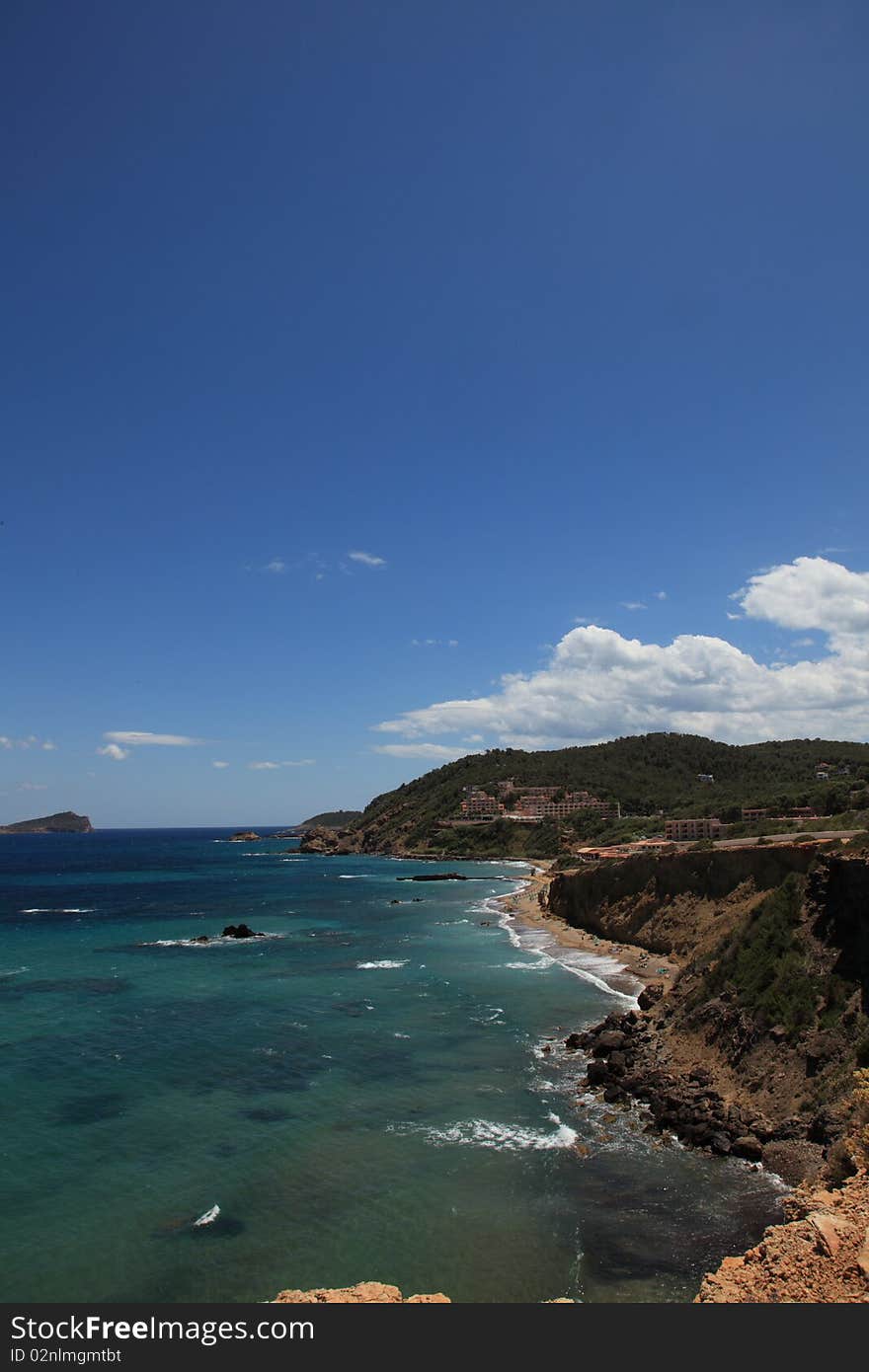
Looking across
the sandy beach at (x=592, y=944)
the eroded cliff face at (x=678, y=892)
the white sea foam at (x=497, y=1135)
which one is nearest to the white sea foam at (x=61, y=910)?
the sandy beach at (x=592, y=944)

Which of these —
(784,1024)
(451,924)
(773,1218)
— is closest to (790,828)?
(451,924)

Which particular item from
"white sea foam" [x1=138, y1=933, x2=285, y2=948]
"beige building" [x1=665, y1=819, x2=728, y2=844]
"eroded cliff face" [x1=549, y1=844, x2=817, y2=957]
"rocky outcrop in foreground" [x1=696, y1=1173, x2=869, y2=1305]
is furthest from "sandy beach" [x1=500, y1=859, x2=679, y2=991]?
"rocky outcrop in foreground" [x1=696, y1=1173, x2=869, y2=1305]

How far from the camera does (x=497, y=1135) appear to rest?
1003 inches

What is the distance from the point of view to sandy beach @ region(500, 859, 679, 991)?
4894 centimetres

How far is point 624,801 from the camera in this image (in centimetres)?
17962

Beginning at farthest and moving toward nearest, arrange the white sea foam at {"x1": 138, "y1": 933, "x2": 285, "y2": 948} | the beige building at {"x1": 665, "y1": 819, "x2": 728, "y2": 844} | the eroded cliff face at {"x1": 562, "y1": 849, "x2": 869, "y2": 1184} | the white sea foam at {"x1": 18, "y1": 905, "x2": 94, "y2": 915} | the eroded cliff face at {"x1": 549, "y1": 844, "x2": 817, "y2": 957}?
the beige building at {"x1": 665, "y1": 819, "x2": 728, "y2": 844} → the white sea foam at {"x1": 18, "y1": 905, "x2": 94, "y2": 915} → the white sea foam at {"x1": 138, "y1": 933, "x2": 285, "y2": 948} → the eroded cliff face at {"x1": 549, "y1": 844, "x2": 817, "y2": 957} → the eroded cliff face at {"x1": 562, "y1": 849, "x2": 869, "y2": 1184}

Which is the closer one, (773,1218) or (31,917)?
(773,1218)

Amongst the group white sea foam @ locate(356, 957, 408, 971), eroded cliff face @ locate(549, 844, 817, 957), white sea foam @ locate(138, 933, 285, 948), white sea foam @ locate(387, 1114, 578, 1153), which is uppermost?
eroded cliff face @ locate(549, 844, 817, 957)

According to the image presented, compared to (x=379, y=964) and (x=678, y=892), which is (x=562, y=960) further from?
(x=379, y=964)

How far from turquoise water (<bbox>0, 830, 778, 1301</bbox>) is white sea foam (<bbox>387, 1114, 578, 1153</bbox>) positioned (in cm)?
10

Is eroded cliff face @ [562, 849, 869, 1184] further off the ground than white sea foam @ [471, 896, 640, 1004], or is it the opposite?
eroded cliff face @ [562, 849, 869, 1184]

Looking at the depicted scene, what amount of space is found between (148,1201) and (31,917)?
240 feet

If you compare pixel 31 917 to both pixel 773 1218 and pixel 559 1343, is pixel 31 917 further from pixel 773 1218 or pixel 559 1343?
pixel 559 1343

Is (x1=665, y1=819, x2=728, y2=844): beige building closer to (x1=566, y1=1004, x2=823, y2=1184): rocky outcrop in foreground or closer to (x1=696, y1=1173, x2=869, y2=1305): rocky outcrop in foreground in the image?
(x1=566, y1=1004, x2=823, y2=1184): rocky outcrop in foreground
